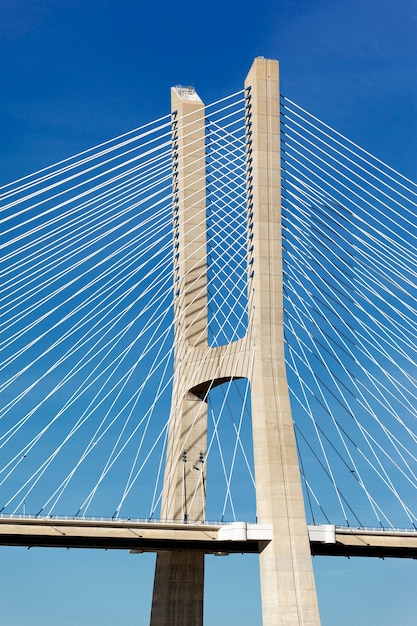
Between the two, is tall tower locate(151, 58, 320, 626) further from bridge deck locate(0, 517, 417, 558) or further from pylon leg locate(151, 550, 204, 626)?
bridge deck locate(0, 517, 417, 558)

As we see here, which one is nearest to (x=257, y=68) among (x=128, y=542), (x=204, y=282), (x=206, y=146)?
(x=206, y=146)

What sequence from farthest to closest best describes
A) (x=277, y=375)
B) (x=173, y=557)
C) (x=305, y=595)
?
(x=173, y=557) → (x=277, y=375) → (x=305, y=595)

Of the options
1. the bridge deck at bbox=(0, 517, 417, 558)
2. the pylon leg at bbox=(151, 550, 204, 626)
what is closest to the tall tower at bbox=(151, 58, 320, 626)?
the pylon leg at bbox=(151, 550, 204, 626)

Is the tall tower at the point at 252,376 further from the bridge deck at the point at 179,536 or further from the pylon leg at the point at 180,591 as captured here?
the bridge deck at the point at 179,536

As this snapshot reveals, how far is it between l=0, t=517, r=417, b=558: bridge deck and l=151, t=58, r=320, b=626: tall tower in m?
1.36

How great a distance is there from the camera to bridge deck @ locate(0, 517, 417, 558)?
3969 centimetres

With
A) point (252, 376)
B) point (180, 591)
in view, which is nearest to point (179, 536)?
point (180, 591)

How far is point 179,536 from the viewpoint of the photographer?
41156 millimetres

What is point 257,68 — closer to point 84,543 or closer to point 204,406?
point 204,406

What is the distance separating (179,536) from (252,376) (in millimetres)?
6919

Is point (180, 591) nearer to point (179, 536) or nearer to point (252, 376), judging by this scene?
point (179, 536)

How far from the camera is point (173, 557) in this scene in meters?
46.8

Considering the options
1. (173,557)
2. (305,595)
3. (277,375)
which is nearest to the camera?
(305,595)

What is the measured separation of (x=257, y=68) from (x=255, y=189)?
520cm
